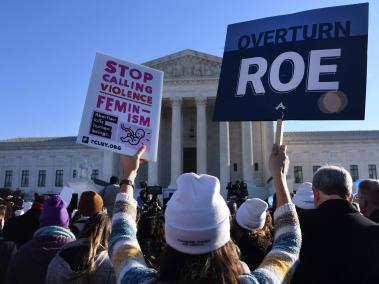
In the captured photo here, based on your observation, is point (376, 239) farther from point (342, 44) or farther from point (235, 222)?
point (342, 44)

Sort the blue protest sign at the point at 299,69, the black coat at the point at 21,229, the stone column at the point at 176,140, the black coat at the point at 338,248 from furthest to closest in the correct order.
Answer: the stone column at the point at 176,140 → the black coat at the point at 21,229 → the blue protest sign at the point at 299,69 → the black coat at the point at 338,248

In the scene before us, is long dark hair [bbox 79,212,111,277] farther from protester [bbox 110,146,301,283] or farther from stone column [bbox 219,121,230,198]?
stone column [bbox 219,121,230,198]

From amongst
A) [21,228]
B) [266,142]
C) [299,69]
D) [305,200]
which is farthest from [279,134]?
[266,142]

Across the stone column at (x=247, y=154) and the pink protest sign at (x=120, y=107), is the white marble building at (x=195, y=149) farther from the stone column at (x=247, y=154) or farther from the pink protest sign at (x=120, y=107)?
the pink protest sign at (x=120, y=107)

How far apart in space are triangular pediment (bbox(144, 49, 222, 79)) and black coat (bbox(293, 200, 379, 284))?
44256 mm

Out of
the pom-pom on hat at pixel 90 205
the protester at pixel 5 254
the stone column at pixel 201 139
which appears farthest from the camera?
the stone column at pixel 201 139

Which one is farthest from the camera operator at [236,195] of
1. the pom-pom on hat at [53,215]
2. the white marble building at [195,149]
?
the white marble building at [195,149]

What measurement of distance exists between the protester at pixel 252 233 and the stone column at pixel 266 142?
38.8 metres

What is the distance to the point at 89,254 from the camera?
10.0 feet

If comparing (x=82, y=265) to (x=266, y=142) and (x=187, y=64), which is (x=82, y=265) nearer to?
(x=266, y=142)

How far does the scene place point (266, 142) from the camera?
1758 inches

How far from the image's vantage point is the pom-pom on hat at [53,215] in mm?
4113

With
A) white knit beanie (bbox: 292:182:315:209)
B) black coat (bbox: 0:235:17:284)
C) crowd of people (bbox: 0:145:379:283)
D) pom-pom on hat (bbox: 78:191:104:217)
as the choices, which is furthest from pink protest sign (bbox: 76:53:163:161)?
white knit beanie (bbox: 292:182:315:209)

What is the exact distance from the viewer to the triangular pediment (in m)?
46.6
